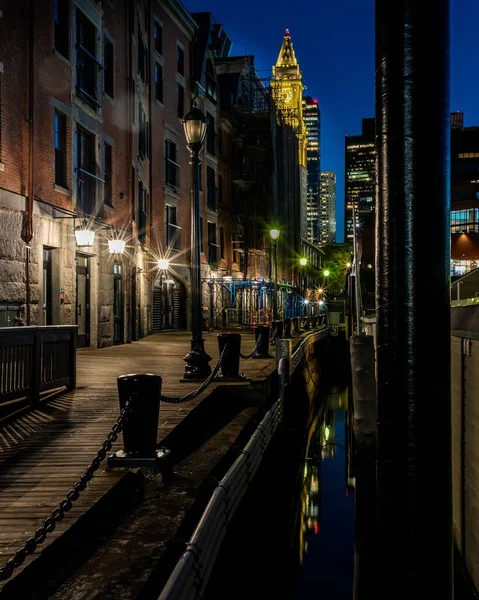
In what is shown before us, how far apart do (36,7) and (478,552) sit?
16052 mm

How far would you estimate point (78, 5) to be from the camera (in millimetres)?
19375

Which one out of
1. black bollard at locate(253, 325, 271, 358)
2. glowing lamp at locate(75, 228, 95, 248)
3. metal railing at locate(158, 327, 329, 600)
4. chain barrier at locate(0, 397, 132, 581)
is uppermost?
glowing lamp at locate(75, 228, 95, 248)

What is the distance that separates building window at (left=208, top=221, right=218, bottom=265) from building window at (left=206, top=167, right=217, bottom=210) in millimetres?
1257

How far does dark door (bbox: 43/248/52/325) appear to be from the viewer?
17953 mm

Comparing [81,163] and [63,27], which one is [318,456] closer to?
[81,163]

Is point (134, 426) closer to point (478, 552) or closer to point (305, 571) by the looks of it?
point (478, 552)

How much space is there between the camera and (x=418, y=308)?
9.70 feet

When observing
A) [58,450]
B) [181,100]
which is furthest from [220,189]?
[58,450]

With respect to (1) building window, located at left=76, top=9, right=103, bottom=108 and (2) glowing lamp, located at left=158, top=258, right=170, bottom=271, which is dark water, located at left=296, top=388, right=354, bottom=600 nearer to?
(2) glowing lamp, located at left=158, top=258, right=170, bottom=271

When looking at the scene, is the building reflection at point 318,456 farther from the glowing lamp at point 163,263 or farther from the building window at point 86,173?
the building window at point 86,173

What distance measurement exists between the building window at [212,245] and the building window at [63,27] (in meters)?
21.3

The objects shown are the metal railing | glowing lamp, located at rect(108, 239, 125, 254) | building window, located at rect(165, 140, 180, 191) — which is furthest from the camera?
building window, located at rect(165, 140, 180, 191)

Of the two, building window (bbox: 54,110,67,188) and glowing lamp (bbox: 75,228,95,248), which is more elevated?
building window (bbox: 54,110,67,188)

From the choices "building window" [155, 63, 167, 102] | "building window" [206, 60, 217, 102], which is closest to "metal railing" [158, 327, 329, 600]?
"building window" [155, 63, 167, 102]
